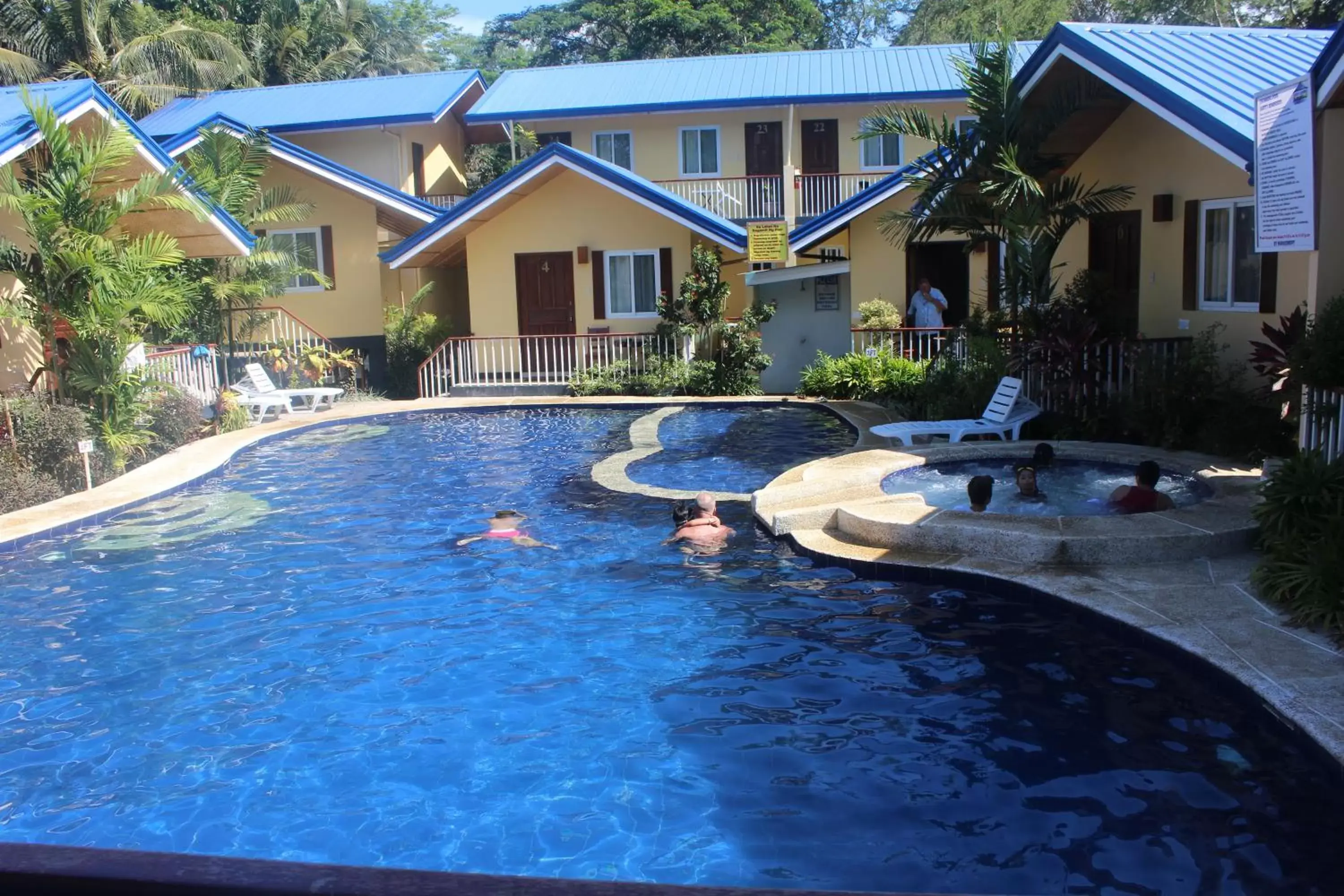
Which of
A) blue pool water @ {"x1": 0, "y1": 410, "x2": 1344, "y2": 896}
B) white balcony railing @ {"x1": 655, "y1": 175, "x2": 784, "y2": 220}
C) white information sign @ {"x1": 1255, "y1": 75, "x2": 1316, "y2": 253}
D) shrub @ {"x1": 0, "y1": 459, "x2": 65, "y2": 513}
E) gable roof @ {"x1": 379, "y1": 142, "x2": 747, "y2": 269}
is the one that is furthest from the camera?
white balcony railing @ {"x1": 655, "y1": 175, "x2": 784, "y2": 220}

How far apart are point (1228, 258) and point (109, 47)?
32847mm

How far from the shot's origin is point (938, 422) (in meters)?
13.5

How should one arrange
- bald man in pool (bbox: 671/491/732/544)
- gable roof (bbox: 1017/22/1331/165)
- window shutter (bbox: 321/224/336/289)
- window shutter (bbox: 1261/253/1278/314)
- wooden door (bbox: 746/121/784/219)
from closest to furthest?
bald man in pool (bbox: 671/491/732/544), gable roof (bbox: 1017/22/1331/165), window shutter (bbox: 1261/253/1278/314), window shutter (bbox: 321/224/336/289), wooden door (bbox: 746/121/784/219)

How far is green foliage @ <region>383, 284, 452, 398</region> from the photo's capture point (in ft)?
77.4

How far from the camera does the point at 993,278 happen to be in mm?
19047

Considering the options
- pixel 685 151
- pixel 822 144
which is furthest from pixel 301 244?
pixel 822 144

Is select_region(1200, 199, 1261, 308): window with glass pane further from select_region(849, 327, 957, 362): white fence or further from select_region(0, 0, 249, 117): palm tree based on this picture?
select_region(0, 0, 249, 117): palm tree

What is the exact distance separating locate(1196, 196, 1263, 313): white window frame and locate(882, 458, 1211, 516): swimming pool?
9.63ft

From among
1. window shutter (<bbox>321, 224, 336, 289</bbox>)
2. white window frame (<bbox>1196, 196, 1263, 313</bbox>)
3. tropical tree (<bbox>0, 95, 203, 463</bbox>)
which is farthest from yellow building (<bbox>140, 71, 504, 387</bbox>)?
white window frame (<bbox>1196, 196, 1263, 313</bbox>)

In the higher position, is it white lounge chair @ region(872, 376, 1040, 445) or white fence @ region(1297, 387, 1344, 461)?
white fence @ region(1297, 387, 1344, 461)

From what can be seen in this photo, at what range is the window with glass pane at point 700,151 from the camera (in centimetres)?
2803

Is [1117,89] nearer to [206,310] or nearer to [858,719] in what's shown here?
[858,719]

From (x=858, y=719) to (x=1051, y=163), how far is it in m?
9.68

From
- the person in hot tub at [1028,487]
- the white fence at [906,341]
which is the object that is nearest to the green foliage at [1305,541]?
the person in hot tub at [1028,487]
